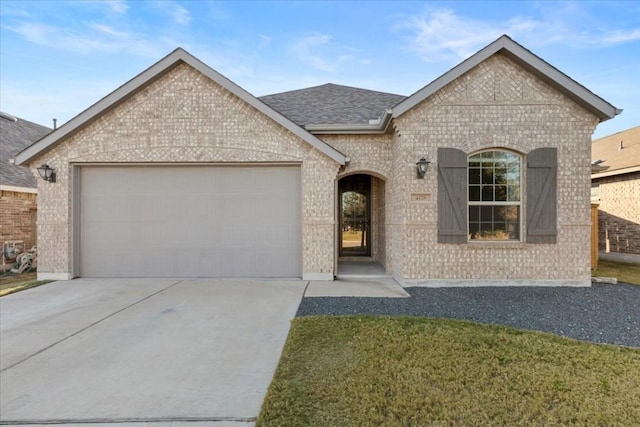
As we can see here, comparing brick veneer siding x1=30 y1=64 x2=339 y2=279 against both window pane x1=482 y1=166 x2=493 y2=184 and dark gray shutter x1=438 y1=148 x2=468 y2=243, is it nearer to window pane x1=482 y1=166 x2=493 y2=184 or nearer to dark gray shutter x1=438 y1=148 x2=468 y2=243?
dark gray shutter x1=438 y1=148 x2=468 y2=243

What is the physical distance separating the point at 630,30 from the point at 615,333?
15926 mm

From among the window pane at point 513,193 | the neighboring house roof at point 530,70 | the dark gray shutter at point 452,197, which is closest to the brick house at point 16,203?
the neighboring house roof at point 530,70

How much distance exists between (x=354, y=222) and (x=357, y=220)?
0.13m

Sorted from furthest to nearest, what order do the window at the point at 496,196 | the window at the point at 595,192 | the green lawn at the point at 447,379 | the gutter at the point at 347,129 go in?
the window at the point at 595,192 → the gutter at the point at 347,129 → the window at the point at 496,196 → the green lawn at the point at 447,379

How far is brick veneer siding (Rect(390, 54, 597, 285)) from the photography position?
7.49 m

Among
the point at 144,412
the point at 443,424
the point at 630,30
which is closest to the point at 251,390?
the point at 144,412

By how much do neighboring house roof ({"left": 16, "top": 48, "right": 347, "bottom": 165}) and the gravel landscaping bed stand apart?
12.3 ft

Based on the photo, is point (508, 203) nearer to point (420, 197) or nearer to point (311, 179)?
point (420, 197)

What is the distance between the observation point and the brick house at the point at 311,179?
7496 mm

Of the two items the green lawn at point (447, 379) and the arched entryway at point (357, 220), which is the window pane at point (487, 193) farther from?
the arched entryway at point (357, 220)

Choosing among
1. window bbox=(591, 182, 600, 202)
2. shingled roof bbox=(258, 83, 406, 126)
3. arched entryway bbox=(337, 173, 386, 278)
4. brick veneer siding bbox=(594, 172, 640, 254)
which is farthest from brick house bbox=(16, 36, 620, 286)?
window bbox=(591, 182, 600, 202)

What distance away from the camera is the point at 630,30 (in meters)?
13.8

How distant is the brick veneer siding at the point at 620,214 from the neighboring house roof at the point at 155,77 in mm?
11985

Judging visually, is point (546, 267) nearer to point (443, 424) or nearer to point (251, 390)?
point (443, 424)
